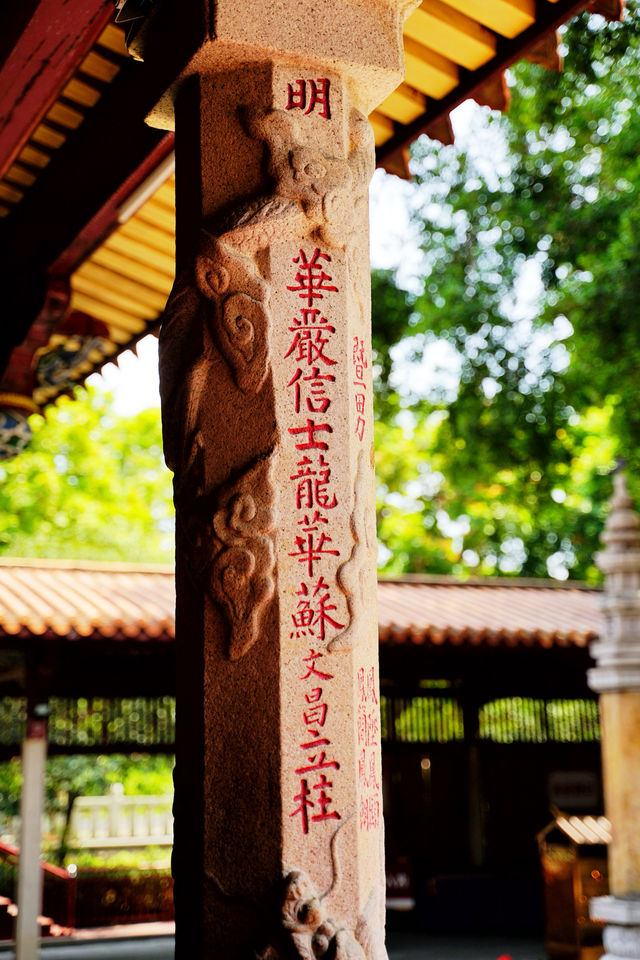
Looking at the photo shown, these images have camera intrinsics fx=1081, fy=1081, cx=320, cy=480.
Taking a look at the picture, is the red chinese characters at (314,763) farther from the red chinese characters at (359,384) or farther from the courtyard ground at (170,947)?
the courtyard ground at (170,947)

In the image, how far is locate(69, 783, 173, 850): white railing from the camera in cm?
1307

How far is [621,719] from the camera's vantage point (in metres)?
6.88

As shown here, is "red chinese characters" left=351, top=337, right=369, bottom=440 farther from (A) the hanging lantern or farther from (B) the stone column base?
(B) the stone column base

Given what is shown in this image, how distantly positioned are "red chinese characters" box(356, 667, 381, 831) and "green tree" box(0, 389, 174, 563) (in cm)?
1388

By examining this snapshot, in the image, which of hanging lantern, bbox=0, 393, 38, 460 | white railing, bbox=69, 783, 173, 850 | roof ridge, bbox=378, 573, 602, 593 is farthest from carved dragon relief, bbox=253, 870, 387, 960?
white railing, bbox=69, 783, 173, 850

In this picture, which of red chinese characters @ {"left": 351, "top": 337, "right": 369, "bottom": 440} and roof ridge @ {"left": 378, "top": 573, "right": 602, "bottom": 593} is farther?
roof ridge @ {"left": 378, "top": 573, "right": 602, "bottom": 593}

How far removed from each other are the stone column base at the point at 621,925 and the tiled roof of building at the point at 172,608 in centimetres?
221

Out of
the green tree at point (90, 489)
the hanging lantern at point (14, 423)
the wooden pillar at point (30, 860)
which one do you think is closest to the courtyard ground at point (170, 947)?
the wooden pillar at point (30, 860)

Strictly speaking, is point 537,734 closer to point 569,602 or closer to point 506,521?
point 569,602

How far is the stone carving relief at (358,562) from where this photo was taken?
1926mm

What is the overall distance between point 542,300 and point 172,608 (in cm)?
560

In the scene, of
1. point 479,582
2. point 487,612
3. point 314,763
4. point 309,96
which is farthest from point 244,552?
point 479,582

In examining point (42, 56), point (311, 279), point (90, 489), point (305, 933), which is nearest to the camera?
point (305, 933)

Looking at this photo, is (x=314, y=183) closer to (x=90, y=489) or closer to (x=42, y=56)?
(x=42, y=56)
